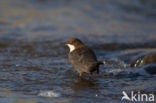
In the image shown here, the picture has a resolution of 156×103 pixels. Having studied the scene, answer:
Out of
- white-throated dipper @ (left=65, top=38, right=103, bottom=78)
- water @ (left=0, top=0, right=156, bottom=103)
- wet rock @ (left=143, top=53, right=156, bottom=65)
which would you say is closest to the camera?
water @ (left=0, top=0, right=156, bottom=103)

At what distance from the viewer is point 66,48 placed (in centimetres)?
1074

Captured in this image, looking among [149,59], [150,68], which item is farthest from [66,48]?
[150,68]

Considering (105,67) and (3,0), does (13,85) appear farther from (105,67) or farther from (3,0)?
(3,0)

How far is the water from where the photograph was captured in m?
5.90

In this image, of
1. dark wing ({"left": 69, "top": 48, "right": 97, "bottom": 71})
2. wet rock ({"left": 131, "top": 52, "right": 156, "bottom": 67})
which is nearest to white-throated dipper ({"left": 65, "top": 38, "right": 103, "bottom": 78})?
dark wing ({"left": 69, "top": 48, "right": 97, "bottom": 71})

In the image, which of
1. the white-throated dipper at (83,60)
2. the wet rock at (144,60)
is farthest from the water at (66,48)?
the white-throated dipper at (83,60)

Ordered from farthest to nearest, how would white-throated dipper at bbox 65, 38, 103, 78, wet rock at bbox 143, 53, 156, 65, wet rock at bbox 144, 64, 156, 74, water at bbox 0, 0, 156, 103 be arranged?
wet rock at bbox 143, 53, 156, 65
wet rock at bbox 144, 64, 156, 74
white-throated dipper at bbox 65, 38, 103, 78
water at bbox 0, 0, 156, 103

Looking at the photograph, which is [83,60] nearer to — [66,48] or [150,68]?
[150,68]

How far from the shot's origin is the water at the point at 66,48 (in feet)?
19.4

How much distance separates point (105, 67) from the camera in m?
8.15

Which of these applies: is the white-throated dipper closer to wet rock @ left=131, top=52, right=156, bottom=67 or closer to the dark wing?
the dark wing

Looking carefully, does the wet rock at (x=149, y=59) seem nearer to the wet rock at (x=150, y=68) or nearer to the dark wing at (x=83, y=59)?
the wet rock at (x=150, y=68)

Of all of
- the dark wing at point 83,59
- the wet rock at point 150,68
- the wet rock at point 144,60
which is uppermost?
the dark wing at point 83,59

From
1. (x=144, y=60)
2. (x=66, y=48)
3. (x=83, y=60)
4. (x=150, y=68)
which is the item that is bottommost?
(x=150, y=68)
